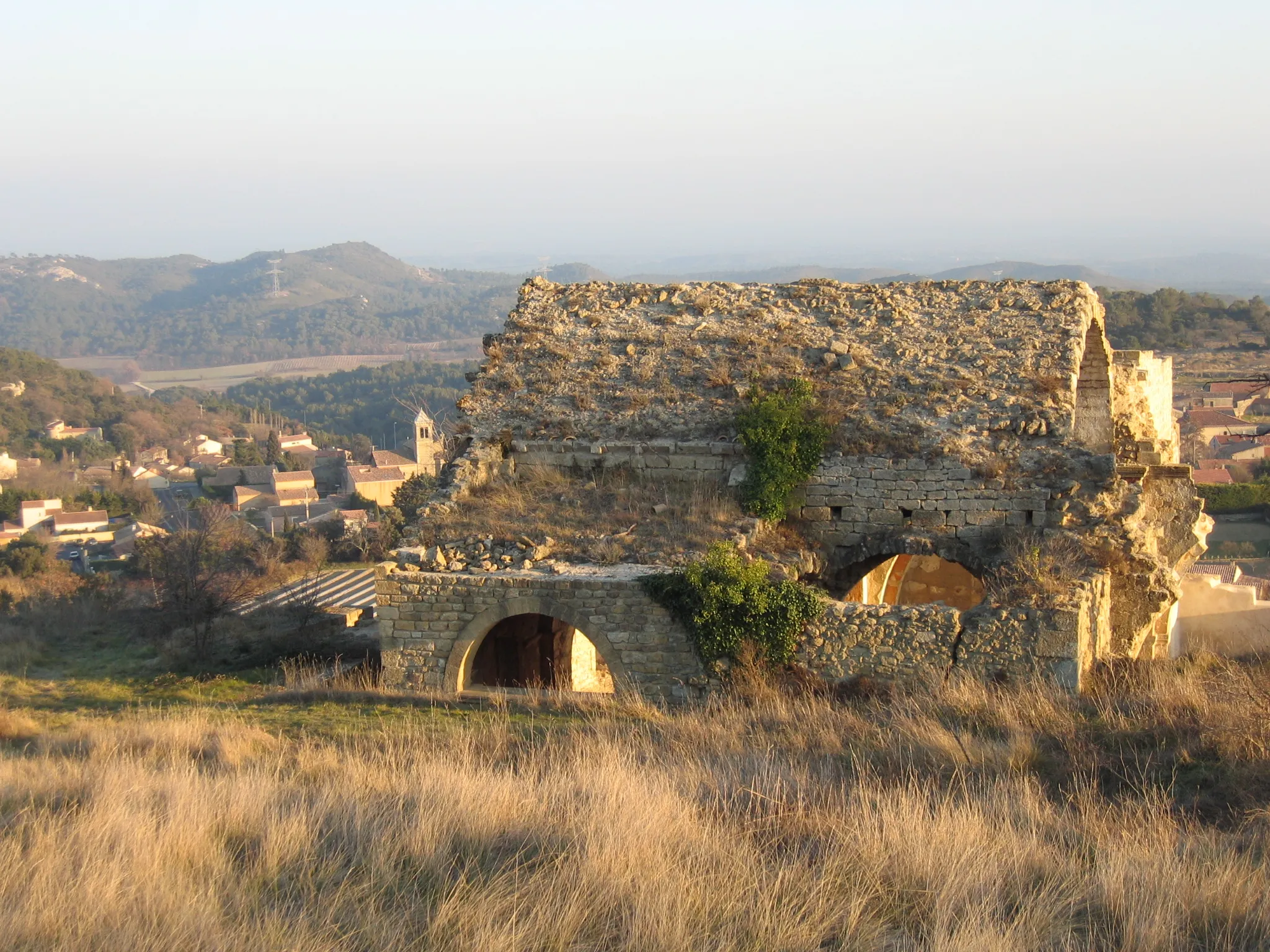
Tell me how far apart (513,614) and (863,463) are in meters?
4.29

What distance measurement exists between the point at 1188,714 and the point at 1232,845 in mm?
2315

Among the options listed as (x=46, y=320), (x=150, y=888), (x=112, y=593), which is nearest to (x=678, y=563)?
(x=150, y=888)

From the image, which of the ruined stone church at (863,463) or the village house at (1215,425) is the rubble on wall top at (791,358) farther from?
the village house at (1215,425)

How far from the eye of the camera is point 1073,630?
33.1 feet

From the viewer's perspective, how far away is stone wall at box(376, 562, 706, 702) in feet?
36.3

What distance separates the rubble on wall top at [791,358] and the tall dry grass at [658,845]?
596 cm

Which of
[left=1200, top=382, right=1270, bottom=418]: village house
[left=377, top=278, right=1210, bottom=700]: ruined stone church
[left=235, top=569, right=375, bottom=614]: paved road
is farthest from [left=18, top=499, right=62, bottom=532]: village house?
[left=1200, top=382, right=1270, bottom=418]: village house

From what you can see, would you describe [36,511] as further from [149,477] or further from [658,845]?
[658,845]

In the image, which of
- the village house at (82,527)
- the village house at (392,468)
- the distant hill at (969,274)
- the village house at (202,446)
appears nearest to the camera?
the village house at (82,527)

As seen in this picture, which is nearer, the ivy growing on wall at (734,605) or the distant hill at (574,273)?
the ivy growing on wall at (734,605)

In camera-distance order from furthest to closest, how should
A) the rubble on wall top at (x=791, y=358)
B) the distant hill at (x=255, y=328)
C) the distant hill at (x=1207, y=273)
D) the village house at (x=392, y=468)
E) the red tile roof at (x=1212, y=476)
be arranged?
the distant hill at (x=255, y=328), the distant hill at (x=1207, y=273), the village house at (x=392, y=468), the red tile roof at (x=1212, y=476), the rubble on wall top at (x=791, y=358)

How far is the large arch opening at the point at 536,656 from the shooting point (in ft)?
45.8

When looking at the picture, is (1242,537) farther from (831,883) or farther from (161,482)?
(161,482)

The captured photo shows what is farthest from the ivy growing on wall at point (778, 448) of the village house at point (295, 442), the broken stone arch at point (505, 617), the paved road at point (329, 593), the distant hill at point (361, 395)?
the distant hill at point (361, 395)
